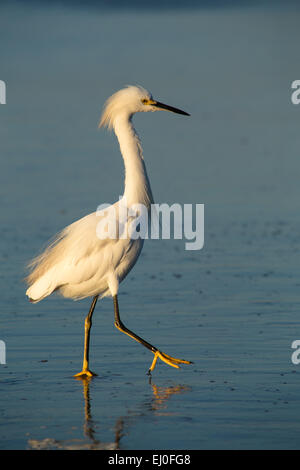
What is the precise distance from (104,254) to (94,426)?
2.31 meters

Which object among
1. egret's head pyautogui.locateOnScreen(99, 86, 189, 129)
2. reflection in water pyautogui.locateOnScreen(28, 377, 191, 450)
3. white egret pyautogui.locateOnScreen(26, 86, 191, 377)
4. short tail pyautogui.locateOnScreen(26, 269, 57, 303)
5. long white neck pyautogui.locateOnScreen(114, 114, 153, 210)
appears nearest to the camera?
reflection in water pyautogui.locateOnScreen(28, 377, 191, 450)

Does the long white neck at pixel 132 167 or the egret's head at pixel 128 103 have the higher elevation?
the egret's head at pixel 128 103

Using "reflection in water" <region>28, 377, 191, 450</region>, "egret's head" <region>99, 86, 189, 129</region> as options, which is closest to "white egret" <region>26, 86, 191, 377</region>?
"egret's head" <region>99, 86, 189, 129</region>

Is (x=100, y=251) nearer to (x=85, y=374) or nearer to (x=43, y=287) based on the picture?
(x=43, y=287)

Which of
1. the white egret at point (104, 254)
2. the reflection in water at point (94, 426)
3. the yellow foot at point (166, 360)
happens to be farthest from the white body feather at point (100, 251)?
the reflection in water at point (94, 426)

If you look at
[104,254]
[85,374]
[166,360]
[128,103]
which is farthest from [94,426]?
[128,103]

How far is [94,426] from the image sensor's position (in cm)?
707

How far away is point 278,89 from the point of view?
30828mm

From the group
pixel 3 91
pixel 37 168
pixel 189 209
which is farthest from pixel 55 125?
pixel 189 209

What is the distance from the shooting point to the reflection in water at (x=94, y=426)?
6633 millimetres

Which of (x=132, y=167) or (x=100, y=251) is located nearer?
(x=100, y=251)

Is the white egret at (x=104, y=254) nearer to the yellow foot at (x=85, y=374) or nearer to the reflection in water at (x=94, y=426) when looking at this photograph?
the yellow foot at (x=85, y=374)

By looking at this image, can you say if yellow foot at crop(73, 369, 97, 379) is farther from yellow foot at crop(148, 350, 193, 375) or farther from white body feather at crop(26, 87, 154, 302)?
white body feather at crop(26, 87, 154, 302)

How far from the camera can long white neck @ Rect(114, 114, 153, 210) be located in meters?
9.28
